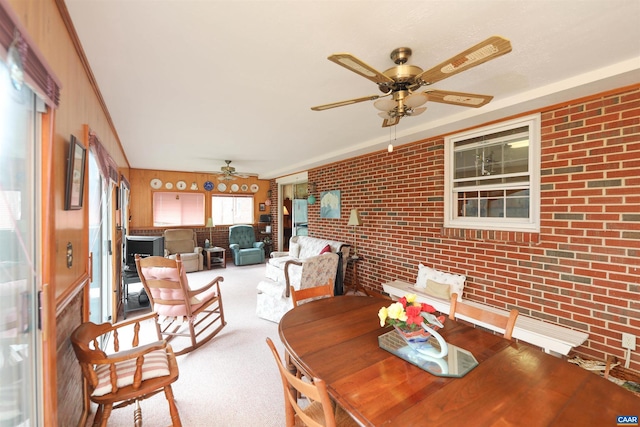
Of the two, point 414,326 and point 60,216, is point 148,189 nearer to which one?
point 60,216

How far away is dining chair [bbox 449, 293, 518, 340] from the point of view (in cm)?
150

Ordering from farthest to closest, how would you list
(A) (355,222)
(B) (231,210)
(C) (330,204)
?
(B) (231,210)
(C) (330,204)
(A) (355,222)

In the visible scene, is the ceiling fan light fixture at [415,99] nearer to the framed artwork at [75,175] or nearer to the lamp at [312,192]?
the framed artwork at [75,175]

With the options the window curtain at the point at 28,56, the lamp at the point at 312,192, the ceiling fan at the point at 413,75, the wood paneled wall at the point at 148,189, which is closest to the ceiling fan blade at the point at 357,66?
the ceiling fan at the point at 413,75

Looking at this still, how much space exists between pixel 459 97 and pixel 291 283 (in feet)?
9.02

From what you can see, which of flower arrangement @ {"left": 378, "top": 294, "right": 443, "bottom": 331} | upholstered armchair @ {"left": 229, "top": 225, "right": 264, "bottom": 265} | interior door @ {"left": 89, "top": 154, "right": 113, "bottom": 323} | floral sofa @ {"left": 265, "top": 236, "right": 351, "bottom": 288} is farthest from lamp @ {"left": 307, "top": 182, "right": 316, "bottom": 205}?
flower arrangement @ {"left": 378, "top": 294, "right": 443, "bottom": 331}

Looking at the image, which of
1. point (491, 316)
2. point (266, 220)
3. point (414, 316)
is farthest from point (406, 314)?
point (266, 220)

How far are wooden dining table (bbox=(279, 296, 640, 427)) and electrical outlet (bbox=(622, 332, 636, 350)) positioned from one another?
1.45 m

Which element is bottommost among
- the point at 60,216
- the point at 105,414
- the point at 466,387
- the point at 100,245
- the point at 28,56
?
the point at 105,414

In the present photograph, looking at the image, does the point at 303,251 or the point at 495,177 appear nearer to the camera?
the point at 495,177

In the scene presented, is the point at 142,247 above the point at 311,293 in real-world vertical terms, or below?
above

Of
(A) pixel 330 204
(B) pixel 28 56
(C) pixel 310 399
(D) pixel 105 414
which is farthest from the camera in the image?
(A) pixel 330 204

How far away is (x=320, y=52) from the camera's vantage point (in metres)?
1.72

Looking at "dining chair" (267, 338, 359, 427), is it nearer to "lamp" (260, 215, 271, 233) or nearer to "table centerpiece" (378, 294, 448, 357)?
"table centerpiece" (378, 294, 448, 357)
